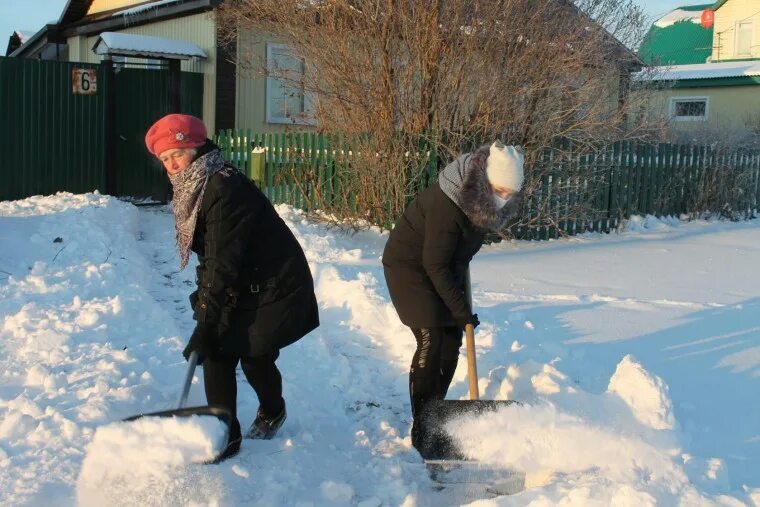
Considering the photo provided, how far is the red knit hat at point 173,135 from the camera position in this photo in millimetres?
3443

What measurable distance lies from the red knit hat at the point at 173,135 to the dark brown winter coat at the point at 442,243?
1130 millimetres

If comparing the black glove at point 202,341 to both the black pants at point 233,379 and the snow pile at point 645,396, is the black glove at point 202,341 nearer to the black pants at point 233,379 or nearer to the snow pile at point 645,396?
the black pants at point 233,379

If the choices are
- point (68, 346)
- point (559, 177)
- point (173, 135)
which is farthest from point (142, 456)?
point (559, 177)

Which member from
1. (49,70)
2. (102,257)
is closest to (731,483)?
(102,257)

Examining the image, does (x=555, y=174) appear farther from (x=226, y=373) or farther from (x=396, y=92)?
(x=226, y=373)

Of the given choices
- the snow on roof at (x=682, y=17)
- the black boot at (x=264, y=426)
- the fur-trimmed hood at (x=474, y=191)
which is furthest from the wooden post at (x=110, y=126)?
the snow on roof at (x=682, y=17)

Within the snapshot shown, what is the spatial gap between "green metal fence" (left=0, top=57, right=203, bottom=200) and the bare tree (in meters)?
4.07

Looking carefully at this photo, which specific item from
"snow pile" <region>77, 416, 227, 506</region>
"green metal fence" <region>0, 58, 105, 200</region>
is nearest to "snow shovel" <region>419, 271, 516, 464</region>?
"snow pile" <region>77, 416, 227, 506</region>

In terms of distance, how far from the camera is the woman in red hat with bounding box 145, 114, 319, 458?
3455mm

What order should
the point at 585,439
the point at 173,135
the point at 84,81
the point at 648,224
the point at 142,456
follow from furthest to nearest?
the point at 648,224 → the point at 84,81 → the point at 585,439 → the point at 173,135 → the point at 142,456

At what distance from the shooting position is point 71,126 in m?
13.1

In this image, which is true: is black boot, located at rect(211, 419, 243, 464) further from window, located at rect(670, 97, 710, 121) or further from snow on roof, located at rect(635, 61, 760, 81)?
window, located at rect(670, 97, 710, 121)

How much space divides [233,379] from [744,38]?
31765 millimetres

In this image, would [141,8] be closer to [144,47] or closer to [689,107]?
[144,47]
